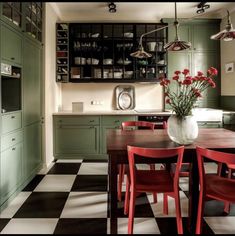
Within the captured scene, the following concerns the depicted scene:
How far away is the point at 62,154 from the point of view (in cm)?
499

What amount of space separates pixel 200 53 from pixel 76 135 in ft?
9.86

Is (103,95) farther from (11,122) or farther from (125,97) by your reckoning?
(11,122)

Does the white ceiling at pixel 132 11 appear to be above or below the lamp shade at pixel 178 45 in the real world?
above

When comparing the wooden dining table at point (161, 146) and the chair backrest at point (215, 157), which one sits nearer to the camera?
the chair backrest at point (215, 157)

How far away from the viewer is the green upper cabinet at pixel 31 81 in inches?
136

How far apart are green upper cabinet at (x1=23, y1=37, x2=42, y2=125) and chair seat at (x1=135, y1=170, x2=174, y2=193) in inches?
71.5

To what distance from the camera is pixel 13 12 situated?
3002mm

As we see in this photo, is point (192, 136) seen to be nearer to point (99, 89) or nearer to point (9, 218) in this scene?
point (9, 218)

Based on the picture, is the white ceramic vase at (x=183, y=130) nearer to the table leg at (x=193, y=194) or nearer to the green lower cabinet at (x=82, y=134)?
the table leg at (x=193, y=194)

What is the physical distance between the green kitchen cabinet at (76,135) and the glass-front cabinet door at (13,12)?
7.00ft

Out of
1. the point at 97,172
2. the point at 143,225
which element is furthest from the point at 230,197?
the point at 97,172

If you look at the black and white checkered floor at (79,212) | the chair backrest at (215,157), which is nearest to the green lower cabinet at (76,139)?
the black and white checkered floor at (79,212)

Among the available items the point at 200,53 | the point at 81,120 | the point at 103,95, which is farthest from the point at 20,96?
the point at 200,53

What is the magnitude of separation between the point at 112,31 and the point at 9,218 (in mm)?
3954
